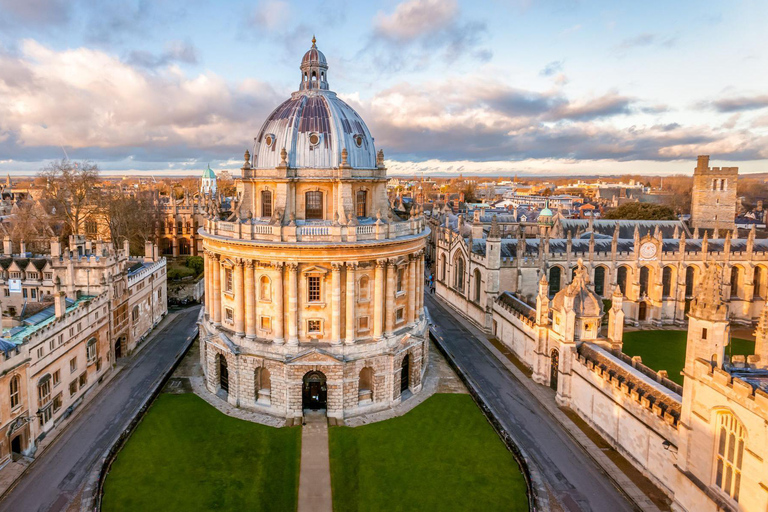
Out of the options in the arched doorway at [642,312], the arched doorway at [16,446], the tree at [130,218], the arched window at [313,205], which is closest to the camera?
the arched doorway at [16,446]

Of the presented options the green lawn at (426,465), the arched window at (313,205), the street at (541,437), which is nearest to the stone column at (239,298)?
the arched window at (313,205)

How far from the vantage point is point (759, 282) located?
205ft

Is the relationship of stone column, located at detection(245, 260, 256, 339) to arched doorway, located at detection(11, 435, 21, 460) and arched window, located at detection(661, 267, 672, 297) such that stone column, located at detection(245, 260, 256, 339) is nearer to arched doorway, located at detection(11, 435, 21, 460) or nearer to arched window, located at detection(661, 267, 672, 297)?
arched doorway, located at detection(11, 435, 21, 460)

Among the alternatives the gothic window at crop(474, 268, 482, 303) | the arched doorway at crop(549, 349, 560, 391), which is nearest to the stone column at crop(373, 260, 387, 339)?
the arched doorway at crop(549, 349, 560, 391)

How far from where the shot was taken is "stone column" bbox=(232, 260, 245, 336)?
37344 mm

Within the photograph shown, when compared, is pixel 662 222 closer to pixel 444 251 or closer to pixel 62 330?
pixel 444 251

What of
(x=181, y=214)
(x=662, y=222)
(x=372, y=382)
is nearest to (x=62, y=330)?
(x=372, y=382)

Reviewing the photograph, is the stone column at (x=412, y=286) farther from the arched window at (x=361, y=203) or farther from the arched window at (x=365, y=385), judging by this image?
the arched window at (x=365, y=385)

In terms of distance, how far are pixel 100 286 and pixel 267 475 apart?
25.4 meters

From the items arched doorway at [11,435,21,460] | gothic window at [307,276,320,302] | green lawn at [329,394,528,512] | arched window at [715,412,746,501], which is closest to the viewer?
arched window at [715,412,746,501]

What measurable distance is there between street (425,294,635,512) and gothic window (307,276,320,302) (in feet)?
51.6

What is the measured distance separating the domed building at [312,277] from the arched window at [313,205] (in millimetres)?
75

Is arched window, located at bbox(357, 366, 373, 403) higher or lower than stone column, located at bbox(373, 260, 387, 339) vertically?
lower

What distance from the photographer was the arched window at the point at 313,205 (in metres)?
38.2
